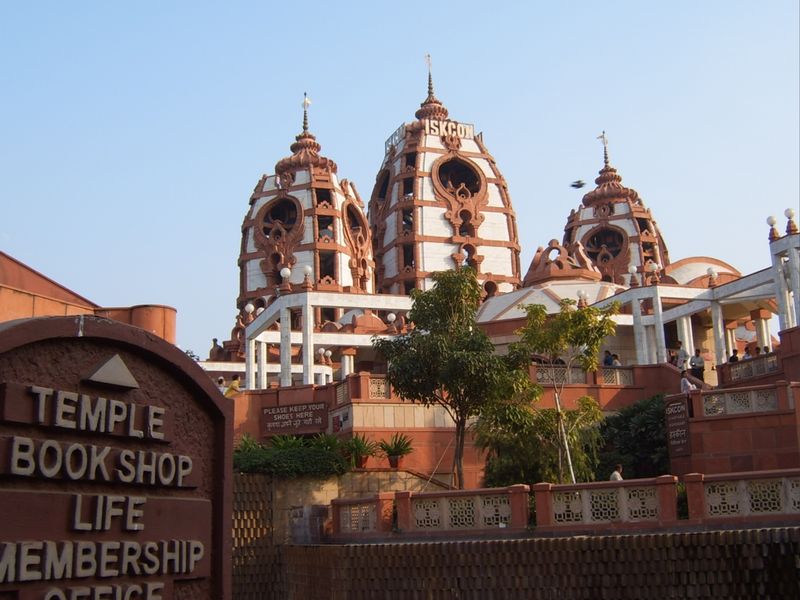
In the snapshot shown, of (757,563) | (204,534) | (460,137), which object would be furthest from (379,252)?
(204,534)

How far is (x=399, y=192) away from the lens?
199 ft

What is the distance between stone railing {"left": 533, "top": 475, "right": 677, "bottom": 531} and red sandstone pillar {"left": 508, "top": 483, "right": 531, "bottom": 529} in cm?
17

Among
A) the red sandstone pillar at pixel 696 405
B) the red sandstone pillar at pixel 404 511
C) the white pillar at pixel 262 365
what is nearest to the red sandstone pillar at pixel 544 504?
the red sandstone pillar at pixel 404 511

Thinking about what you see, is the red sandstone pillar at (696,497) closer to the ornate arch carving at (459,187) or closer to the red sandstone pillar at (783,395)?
the red sandstone pillar at (783,395)

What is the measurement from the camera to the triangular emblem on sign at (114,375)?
6375mm

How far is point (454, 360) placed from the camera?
766 inches

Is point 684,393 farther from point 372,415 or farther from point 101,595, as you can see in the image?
point 101,595

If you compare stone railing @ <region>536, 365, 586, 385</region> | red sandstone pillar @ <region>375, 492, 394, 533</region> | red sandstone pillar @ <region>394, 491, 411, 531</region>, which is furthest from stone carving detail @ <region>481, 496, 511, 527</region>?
stone railing @ <region>536, 365, 586, 385</region>

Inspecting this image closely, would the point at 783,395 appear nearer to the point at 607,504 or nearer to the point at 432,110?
the point at 607,504

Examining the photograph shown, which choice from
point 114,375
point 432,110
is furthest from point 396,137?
point 114,375

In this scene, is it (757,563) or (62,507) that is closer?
(62,507)

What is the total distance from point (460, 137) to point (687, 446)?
44295mm

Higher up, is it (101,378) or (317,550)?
(101,378)

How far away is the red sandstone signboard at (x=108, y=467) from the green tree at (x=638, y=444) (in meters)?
15.3
